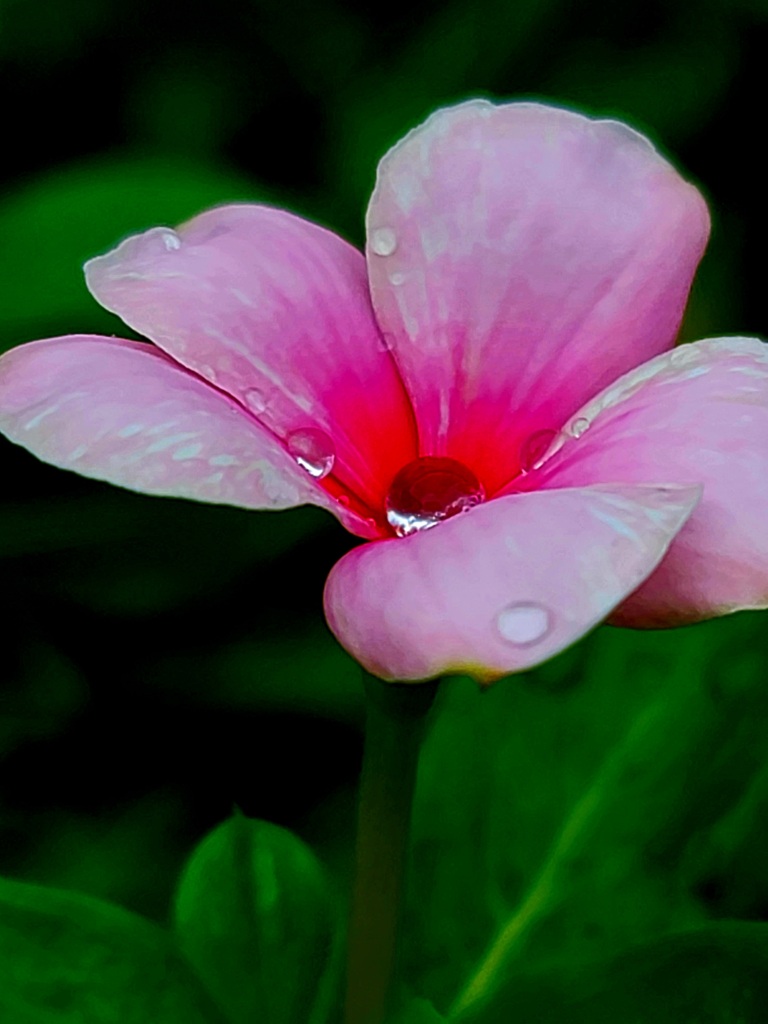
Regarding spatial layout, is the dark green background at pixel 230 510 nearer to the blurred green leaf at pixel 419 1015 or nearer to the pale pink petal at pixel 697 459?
the blurred green leaf at pixel 419 1015

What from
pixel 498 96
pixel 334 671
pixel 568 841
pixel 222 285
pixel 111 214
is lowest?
pixel 334 671

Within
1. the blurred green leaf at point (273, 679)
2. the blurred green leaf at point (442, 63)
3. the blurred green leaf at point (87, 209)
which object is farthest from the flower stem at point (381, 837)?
the blurred green leaf at point (442, 63)

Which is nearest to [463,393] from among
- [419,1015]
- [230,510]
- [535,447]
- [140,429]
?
[535,447]

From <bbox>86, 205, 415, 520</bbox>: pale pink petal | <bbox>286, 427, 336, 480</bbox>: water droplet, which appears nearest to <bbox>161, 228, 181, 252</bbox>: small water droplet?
<bbox>86, 205, 415, 520</bbox>: pale pink petal

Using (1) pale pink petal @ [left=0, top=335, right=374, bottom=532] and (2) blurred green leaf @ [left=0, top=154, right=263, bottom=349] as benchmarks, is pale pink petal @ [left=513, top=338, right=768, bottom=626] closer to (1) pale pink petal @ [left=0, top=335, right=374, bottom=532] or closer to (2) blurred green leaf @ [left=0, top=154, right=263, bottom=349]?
(1) pale pink petal @ [left=0, top=335, right=374, bottom=532]

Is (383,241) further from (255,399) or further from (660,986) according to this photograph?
(660,986)

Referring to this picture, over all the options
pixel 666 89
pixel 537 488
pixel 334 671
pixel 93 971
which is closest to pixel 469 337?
pixel 537 488

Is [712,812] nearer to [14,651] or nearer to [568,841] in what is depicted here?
[568,841]
